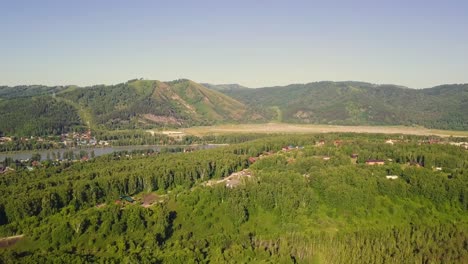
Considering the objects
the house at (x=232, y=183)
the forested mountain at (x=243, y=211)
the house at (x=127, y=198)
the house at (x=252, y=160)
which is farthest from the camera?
the house at (x=252, y=160)

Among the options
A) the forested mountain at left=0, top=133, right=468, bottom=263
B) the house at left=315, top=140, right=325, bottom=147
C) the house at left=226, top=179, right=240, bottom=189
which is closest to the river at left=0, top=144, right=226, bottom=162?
the forested mountain at left=0, top=133, right=468, bottom=263

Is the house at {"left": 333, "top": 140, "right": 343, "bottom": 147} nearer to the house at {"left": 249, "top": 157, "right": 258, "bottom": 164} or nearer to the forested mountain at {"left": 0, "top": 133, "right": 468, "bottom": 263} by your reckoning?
the forested mountain at {"left": 0, "top": 133, "right": 468, "bottom": 263}

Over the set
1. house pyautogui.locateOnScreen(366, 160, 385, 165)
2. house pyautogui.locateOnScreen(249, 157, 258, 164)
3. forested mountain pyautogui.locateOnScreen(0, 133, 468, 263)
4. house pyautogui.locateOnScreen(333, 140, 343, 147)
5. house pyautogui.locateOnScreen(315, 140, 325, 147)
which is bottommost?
forested mountain pyautogui.locateOnScreen(0, 133, 468, 263)

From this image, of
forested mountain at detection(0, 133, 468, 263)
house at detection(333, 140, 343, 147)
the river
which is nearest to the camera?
forested mountain at detection(0, 133, 468, 263)

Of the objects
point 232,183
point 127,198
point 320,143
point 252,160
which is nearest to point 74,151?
point 252,160

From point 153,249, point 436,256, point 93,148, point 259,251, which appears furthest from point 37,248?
point 93,148

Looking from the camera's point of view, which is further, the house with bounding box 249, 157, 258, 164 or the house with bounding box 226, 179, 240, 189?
the house with bounding box 249, 157, 258, 164

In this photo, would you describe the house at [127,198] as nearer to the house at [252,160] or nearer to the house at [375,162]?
the house at [252,160]

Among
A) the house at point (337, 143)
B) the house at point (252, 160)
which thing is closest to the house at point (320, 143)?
the house at point (337, 143)

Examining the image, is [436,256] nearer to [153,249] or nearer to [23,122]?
[153,249]
